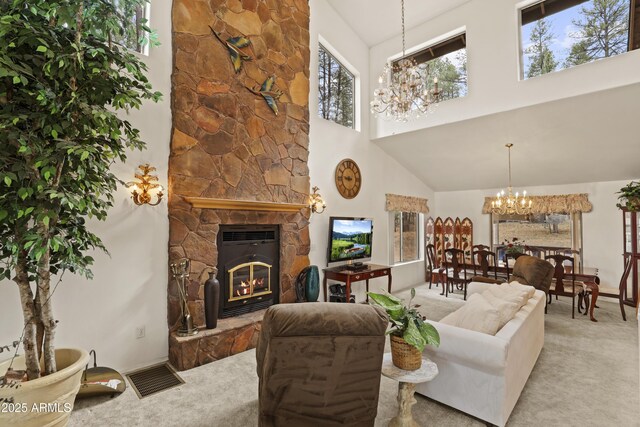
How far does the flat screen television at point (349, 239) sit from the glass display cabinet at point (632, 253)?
12.8 ft

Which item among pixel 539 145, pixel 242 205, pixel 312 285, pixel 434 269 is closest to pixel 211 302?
pixel 242 205

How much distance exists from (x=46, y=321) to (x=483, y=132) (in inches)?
233

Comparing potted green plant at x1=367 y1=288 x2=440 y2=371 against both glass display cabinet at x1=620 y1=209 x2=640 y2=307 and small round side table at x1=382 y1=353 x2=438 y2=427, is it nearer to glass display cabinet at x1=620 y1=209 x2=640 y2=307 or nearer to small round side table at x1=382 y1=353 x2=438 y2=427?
small round side table at x1=382 y1=353 x2=438 y2=427

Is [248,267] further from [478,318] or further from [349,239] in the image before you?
[478,318]

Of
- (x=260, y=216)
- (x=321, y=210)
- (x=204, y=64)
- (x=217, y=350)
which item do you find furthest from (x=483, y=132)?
(x=217, y=350)

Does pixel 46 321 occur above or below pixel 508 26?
below

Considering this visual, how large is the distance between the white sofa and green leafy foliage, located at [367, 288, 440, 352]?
0.32m

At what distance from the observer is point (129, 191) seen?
2.91m

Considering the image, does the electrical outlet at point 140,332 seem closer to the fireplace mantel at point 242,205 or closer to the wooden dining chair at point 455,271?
the fireplace mantel at point 242,205

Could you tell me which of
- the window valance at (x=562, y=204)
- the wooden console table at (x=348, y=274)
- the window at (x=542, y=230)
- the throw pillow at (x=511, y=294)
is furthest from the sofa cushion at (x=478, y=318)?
the window at (x=542, y=230)

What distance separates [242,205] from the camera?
3.61 metres

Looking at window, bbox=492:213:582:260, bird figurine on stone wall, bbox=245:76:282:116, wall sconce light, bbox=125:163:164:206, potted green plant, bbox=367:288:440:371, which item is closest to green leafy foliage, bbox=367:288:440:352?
potted green plant, bbox=367:288:440:371

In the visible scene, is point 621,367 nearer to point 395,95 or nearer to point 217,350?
point 395,95

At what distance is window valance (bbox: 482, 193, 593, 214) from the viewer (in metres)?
5.79
